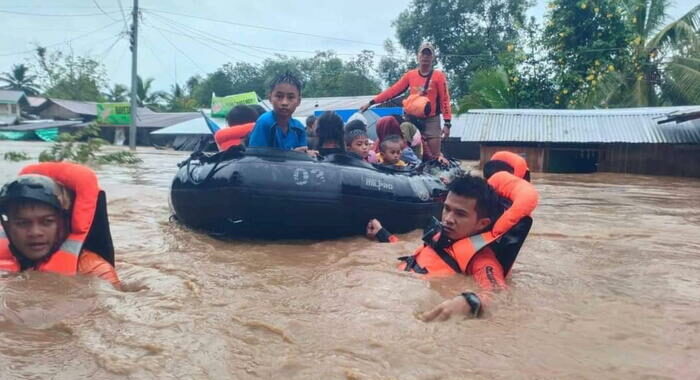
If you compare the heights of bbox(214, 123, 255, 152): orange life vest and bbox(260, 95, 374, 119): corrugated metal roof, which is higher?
bbox(260, 95, 374, 119): corrugated metal roof

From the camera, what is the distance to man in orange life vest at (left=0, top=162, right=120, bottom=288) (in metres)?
2.79

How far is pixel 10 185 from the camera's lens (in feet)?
9.15

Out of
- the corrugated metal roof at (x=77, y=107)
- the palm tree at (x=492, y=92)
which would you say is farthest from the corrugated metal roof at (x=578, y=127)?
the corrugated metal roof at (x=77, y=107)

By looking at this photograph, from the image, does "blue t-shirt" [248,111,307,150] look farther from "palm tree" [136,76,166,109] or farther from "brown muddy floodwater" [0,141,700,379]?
"palm tree" [136,76,166,109]

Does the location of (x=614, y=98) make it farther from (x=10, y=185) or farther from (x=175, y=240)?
(x=10, y=185)

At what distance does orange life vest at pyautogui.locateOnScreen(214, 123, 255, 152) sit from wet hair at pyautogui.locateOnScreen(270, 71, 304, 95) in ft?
2.43

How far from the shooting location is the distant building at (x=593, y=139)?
1553cm

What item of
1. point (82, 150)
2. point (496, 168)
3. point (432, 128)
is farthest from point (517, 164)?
point (82, 150)

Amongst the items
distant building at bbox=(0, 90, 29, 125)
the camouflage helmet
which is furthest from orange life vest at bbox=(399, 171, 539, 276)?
distant building at bbox=(0, 90, 29, 125)

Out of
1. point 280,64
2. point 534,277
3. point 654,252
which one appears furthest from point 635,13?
point 280,64

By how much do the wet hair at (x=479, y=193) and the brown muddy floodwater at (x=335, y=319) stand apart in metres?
0.40

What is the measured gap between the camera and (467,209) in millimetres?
3223

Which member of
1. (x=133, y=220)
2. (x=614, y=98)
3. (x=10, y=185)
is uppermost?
(x=614, y=98)

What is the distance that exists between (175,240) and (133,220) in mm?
1297
